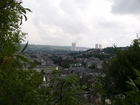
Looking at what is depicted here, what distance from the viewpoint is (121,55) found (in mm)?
8844

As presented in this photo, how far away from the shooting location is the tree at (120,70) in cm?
807

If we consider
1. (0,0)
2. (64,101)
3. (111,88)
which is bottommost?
(111,88)

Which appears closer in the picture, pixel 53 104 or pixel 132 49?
pixel 53 104

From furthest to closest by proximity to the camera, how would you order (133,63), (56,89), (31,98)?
(133,63) → (31,98) → (56,89)

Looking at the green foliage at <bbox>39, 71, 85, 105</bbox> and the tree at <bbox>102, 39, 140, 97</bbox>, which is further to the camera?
the tree at <bbox>102, 39, 140, 97</bbox>

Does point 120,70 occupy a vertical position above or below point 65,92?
below

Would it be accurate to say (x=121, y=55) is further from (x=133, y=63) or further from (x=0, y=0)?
(x=0, y=0)

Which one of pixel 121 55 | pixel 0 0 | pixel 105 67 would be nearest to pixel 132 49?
pixel 121 55

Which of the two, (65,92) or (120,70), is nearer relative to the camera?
(65,92)

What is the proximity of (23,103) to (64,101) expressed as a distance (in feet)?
2.17

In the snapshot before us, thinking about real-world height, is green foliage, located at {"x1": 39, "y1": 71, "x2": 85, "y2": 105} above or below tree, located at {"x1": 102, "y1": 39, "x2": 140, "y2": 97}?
above

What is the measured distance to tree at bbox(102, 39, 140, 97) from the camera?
807cm

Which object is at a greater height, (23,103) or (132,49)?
(132,49)

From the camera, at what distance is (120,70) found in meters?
8.07
